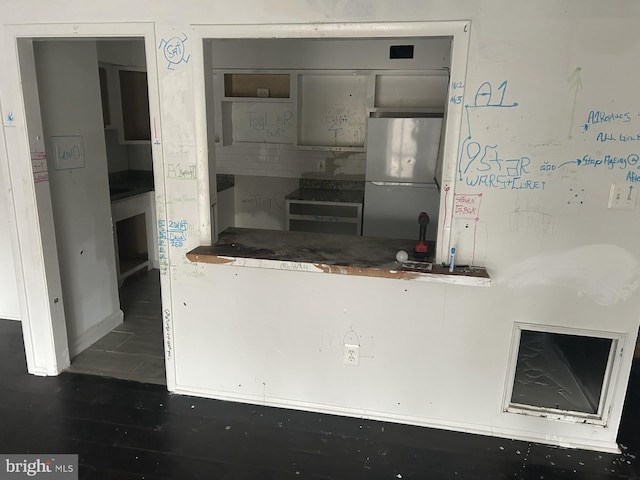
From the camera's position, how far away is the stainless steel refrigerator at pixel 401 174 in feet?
12.7

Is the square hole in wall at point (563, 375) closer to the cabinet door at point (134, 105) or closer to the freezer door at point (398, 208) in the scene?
the freezer door at point (398, 208)

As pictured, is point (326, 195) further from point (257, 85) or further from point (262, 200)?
point (257, 85)

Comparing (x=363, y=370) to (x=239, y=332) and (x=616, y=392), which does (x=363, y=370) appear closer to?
(x=239, y=332)

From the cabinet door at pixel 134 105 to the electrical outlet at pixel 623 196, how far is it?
3828 mm

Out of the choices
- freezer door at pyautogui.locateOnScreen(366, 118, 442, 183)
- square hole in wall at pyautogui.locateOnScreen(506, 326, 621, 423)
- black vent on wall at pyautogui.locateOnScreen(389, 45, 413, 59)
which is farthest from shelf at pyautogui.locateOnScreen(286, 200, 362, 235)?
square hole in wall at pyautogui.locateOnScreen(506, 326, 621, 423)

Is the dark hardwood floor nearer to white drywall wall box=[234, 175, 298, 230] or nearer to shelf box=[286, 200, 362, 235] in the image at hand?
shelf box=[286, 200, 362, 235]

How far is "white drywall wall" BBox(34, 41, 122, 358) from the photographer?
2.76 m

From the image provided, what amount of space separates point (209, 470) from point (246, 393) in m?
0.52

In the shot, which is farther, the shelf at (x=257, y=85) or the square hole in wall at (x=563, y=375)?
the shelf at (x=257, y=85)

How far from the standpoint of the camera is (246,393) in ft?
8.57

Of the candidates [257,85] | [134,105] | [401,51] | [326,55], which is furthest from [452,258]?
[134,105]

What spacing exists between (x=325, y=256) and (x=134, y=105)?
3.10 metres

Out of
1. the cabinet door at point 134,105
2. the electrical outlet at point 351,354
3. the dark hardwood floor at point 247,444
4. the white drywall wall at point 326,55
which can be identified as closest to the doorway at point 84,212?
the dark hardwood floor at point 247,444

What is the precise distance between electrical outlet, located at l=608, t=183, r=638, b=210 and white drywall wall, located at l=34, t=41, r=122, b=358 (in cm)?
294
